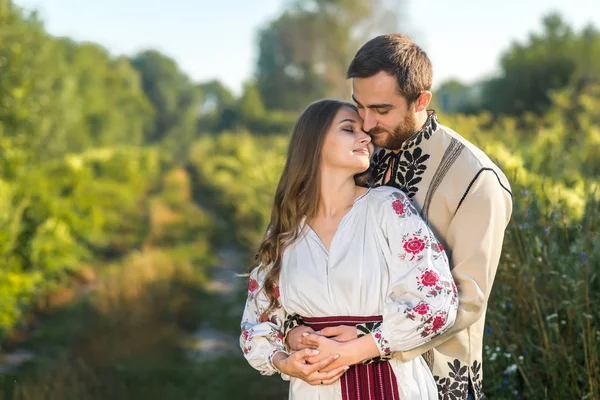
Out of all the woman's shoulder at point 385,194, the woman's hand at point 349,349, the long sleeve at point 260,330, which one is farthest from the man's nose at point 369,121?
the woman's hand at point 349,349

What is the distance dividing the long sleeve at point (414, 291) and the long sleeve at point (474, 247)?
8 cm

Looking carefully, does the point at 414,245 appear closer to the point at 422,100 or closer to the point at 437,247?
the point at 437,247

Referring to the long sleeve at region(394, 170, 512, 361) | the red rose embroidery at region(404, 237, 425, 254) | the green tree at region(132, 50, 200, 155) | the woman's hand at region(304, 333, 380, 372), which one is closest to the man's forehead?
the long sleeve at region(394, 170, 512, 361)

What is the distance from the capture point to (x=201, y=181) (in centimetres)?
2681

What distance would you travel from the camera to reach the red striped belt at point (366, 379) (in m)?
2.30

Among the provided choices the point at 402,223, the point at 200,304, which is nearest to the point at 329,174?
the point at 402,223

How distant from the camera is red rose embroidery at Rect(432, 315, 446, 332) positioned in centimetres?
222

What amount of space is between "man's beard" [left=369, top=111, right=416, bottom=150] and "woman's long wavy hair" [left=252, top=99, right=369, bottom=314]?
14cm

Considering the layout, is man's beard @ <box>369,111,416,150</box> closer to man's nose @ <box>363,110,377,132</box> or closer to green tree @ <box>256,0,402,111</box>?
man's nose @ <box>363,110,377,132</box>

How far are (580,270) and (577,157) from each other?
371cm

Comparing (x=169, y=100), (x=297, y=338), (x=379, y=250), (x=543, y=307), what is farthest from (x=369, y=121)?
(x=169, y=100)

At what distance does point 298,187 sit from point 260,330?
58cm

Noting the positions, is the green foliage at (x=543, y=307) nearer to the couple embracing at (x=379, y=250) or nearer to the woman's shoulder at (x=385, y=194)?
the couple embracing at (x=379, y=250)

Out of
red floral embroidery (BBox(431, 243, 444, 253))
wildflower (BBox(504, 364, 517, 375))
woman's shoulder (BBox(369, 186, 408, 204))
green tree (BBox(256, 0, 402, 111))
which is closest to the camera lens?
red floral embroidery (BBox(431, 243, 444, 253))
